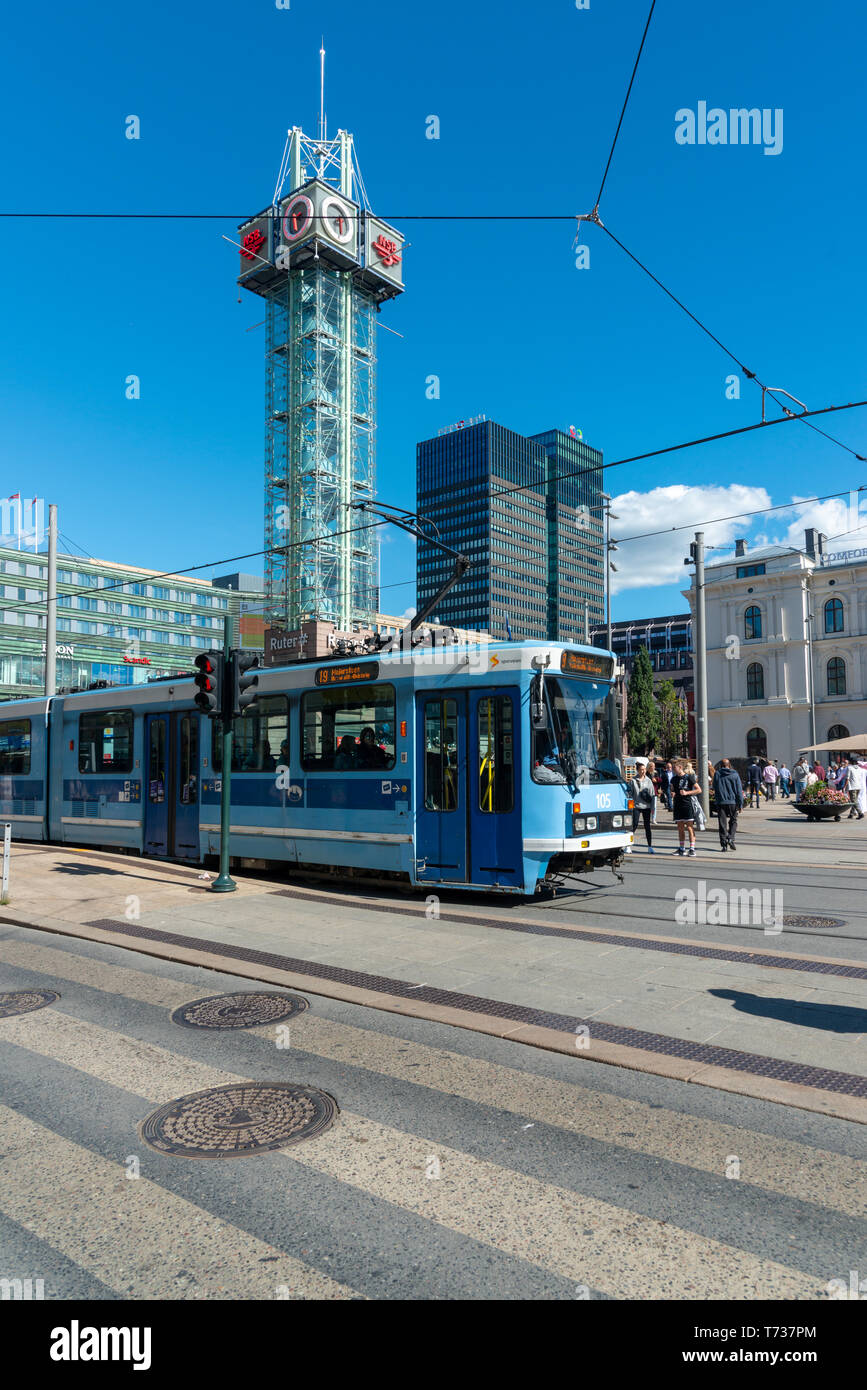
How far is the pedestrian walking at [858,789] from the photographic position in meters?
28.5

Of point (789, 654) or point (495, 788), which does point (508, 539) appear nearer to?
point (789, 654)

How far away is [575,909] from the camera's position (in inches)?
424

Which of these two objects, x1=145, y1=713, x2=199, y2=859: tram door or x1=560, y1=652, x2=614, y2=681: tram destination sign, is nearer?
x1=560, y1=652, x2=614, y2=681: tram destination sign

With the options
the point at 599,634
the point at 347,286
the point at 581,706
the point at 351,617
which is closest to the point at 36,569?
the point at 351,617

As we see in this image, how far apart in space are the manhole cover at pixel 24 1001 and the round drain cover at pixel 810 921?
7.58 m

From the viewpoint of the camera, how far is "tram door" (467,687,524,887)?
34.5 feet

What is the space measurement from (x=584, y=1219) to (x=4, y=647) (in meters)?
97.9

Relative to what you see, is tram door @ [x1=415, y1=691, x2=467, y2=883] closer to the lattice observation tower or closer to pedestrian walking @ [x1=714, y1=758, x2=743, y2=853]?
pedestrian walking @ [x1=714, y1=758, x2=743, y2=853]

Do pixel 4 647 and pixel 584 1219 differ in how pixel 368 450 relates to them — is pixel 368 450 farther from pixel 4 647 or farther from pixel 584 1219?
pixel 584 1219

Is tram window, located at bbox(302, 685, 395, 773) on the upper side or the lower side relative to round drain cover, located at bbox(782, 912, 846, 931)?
upper

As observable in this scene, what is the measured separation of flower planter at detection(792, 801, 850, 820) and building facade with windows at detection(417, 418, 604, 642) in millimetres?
105429

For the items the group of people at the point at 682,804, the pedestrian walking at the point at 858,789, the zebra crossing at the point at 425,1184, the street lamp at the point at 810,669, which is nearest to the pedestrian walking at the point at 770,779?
the pedestrian walking at the point at 858,789

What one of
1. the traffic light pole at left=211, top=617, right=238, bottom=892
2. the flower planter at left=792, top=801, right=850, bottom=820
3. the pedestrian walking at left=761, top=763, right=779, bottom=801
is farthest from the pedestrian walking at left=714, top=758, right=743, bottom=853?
the pedestrian walking at left=761, top=763, right=779, bottom=801

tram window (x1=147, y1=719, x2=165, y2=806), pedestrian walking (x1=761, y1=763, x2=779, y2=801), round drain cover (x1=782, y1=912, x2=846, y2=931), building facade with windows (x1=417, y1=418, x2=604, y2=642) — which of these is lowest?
round drain cover (x1=782, y1=912, x2=846, y2=931)
